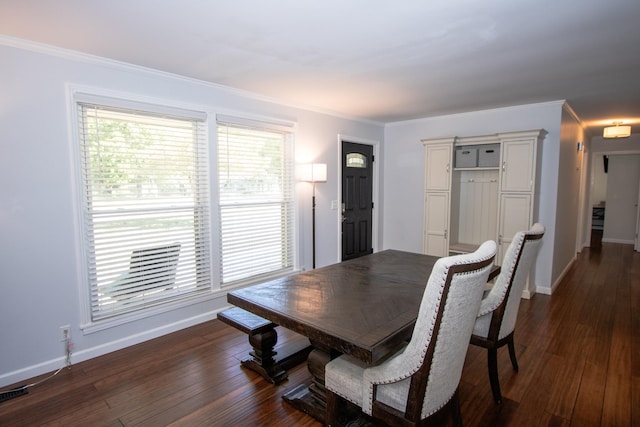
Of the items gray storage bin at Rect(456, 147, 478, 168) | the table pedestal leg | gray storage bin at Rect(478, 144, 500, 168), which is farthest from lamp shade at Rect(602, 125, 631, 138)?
the table pedestal leg

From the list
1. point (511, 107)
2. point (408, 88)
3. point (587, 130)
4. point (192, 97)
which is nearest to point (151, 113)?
point (192, 97)

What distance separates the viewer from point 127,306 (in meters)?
2.97

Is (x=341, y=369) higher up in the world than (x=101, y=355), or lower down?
higher up

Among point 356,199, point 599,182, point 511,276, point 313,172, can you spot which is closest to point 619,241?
point 599,182

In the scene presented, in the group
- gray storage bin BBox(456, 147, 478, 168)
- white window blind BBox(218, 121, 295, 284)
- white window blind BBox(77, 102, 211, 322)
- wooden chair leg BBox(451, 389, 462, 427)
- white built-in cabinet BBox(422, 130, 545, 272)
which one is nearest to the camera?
wooden chair leg BBox(451, 389, 462, 427)

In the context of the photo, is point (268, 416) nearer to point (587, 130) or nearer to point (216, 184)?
point (216, 184)

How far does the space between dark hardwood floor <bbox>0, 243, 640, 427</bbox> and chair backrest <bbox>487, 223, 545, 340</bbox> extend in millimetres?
509

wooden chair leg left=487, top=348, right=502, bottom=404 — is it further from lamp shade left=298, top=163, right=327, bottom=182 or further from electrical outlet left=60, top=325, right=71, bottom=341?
electrical outlet left=60, top=325, right=71, bottom=341

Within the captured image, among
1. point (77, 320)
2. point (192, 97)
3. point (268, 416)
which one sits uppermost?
point (192, 97)

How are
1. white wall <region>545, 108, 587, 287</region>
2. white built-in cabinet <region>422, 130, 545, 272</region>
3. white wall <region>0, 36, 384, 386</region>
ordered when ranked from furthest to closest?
1. white wall <region>545, 108, 587, 287</region>
2. white built-in cabinet <region>422, 130, 545, 272</region>
3. white wall <region>0, 36, 384, 386</region>

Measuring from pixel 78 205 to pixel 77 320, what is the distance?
91 centimetres

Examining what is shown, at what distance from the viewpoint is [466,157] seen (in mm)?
4645

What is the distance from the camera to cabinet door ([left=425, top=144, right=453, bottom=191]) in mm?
4691

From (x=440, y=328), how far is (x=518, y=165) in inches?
137
